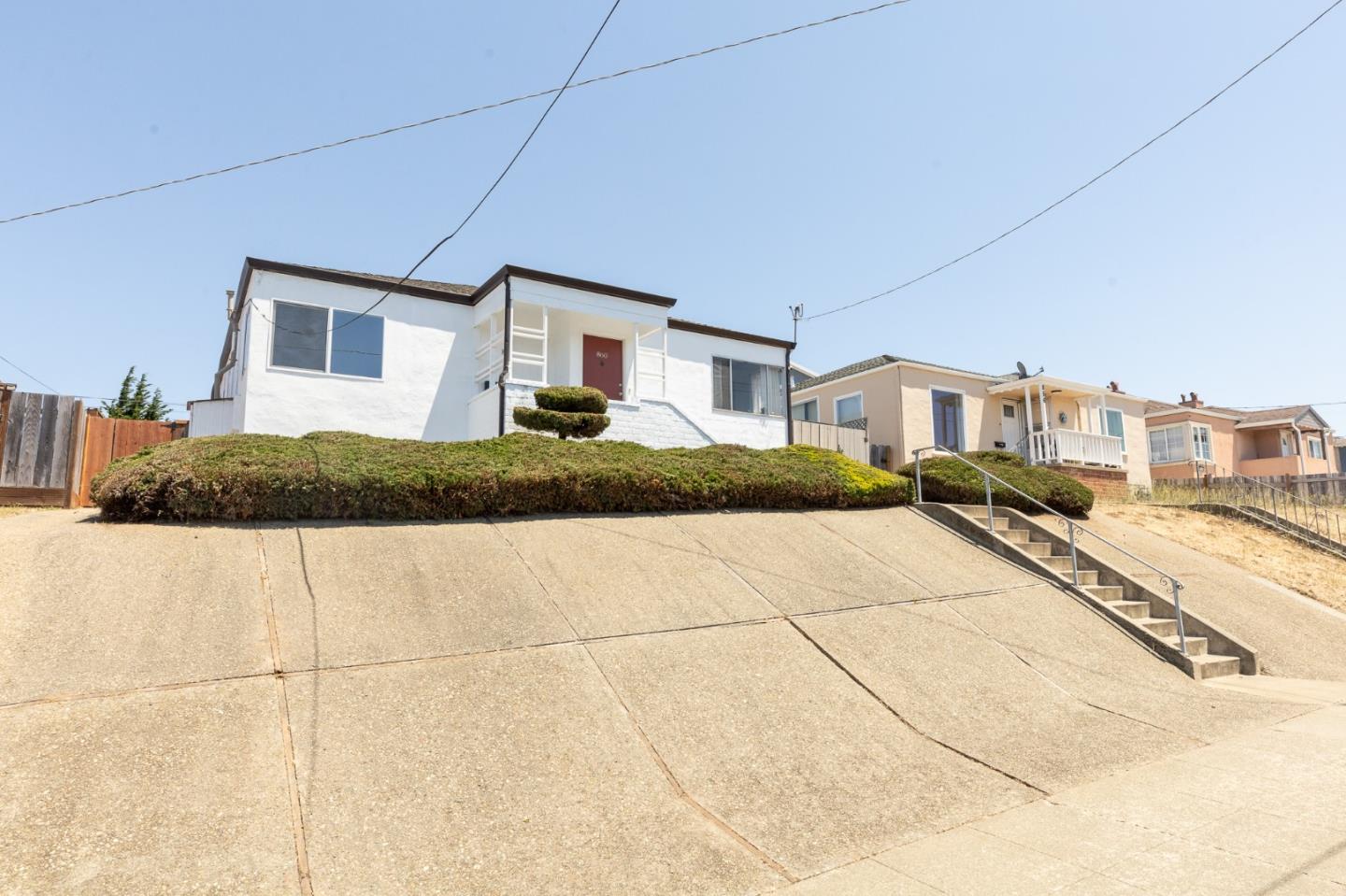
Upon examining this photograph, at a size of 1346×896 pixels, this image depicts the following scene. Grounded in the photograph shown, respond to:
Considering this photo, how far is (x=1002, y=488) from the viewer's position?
13406mm

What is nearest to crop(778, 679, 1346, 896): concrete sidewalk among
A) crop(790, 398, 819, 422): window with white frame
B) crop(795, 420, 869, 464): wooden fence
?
crop(795, 420, 869, 464): wooden fence

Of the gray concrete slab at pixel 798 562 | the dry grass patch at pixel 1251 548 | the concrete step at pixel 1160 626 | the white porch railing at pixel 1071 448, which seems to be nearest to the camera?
the gray concrete slab at pixel 798 562

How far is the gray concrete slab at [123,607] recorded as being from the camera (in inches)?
193

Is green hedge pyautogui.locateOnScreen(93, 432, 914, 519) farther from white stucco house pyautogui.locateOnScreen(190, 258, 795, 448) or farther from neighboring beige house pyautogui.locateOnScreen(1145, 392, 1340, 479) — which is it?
neighboring beige house pyautogui.locateOnScreen(1145, 392, 1340, 479)

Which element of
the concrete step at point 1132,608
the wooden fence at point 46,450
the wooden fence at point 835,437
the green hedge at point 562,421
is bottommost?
the concrete step at point 1132,608

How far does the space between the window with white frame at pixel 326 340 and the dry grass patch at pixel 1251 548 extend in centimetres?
1605

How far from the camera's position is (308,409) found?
14.9 m

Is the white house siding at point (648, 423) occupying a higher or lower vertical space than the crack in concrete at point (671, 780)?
higher

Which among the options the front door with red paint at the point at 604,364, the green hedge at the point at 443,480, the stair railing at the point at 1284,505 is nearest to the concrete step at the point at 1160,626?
the green hedge at the point at 443,480

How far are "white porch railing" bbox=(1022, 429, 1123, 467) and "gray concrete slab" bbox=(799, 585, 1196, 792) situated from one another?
18.3 meters

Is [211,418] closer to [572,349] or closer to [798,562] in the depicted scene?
[572,349]

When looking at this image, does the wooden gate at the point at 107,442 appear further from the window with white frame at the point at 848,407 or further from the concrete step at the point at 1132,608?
the window with white frame at the point at 848,407

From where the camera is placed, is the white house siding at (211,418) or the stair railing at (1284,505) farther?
the stair railing at (1284,505)

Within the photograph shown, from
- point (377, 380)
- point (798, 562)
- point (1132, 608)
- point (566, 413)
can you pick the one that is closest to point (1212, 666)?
point (1132, 608)
